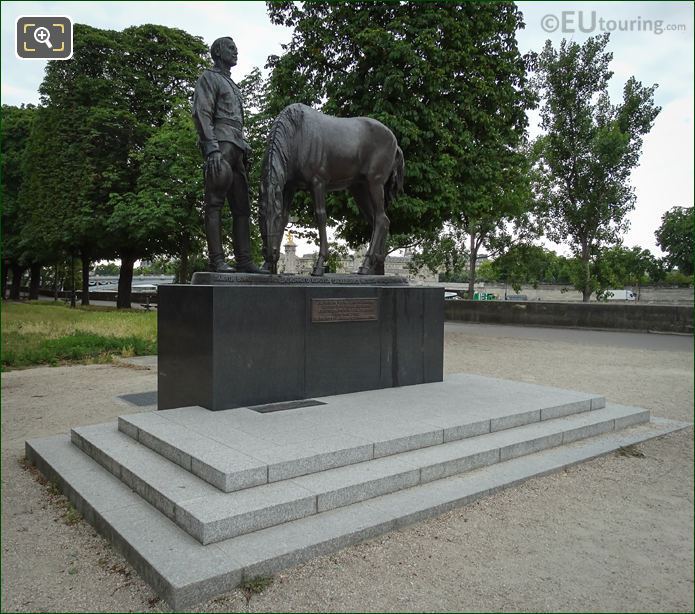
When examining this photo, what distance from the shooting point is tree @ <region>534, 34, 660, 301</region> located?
28.4 metres

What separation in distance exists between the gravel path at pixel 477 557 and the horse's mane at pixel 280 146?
168 inches

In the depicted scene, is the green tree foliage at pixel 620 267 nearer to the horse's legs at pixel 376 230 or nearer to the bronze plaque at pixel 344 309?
the horse's legs at pixel 376 230

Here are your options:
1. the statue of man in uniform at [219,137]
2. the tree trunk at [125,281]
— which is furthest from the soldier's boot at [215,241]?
the tree trunk at [125,281]

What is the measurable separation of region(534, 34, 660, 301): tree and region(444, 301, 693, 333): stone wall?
24.3ft

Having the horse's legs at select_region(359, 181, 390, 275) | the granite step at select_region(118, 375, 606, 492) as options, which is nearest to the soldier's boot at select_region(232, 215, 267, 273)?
the horse's legs at select_region(359, 181, 390, 275)

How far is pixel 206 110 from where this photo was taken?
6.99 m

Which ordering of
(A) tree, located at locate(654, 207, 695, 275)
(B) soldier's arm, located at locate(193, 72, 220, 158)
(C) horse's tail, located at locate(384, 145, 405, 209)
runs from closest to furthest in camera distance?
(B) soldier's arm, located at locate(193, 72, 220, 158) < (C) horse's tail, located at locate(384, 145, 405, 209) < (A) tree, located at locate(654, 207, 695, 275)

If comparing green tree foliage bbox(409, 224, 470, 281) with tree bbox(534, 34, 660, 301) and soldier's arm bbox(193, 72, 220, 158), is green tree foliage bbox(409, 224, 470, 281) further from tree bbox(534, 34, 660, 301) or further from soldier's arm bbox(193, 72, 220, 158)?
soldier's arm bbox(193, 72, 220, 158)

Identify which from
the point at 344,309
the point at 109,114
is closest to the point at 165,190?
the point at 109,114

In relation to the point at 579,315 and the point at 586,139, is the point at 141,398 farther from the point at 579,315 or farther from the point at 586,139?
the point at 586,139

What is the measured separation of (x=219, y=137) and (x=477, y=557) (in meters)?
5.50

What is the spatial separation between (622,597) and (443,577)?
104 centimetres

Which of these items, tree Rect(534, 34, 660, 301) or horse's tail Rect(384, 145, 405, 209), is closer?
horse's tail Rect(384, 145, 405, 209)

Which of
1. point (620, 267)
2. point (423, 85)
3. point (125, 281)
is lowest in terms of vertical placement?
point (125, 281)
